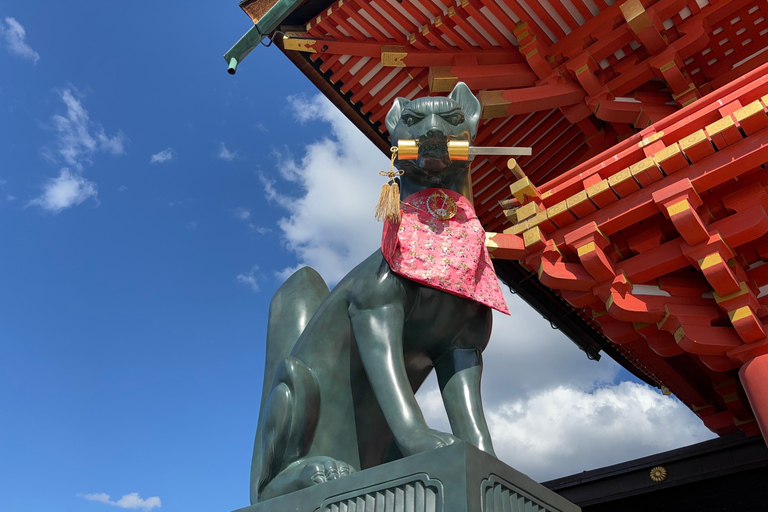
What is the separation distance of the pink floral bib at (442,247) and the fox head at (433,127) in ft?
0.35

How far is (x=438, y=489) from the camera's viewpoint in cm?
134

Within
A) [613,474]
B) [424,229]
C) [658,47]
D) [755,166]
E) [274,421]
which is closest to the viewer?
[274,421]

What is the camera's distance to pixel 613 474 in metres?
5.02

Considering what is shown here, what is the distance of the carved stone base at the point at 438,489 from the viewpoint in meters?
1.31

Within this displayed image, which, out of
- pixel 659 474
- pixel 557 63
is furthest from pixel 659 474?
pixel 557 63

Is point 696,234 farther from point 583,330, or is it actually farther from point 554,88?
point 583,330

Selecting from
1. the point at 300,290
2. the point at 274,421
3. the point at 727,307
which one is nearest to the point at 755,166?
the point at 727,307

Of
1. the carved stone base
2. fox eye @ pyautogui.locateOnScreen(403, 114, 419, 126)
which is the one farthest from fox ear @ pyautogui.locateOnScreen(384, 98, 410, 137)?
the carved stone base

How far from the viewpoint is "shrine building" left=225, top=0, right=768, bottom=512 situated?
3383 mm

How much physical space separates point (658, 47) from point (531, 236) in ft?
6.07

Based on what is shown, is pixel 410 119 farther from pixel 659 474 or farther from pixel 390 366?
pixel 659 474

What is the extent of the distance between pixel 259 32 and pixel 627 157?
2.64 metres

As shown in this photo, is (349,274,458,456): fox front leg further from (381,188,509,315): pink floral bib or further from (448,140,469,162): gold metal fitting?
(448,140,469,162): gold metal fitting

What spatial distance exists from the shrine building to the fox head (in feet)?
5.12
